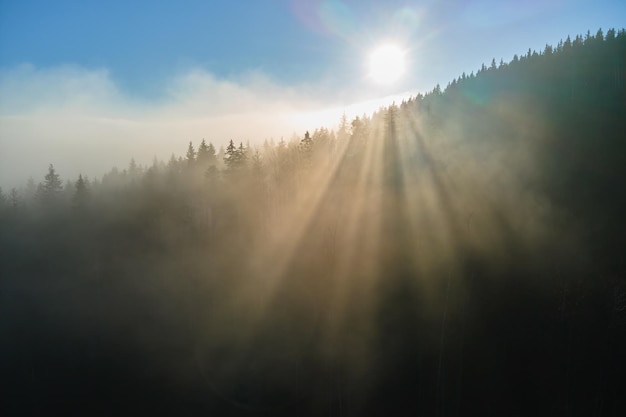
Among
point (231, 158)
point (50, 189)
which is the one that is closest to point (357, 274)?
point (231, 158)

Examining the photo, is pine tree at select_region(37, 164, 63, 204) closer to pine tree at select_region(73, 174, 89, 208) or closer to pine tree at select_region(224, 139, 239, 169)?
pine tree at select_region(73, 174, 89, 208)

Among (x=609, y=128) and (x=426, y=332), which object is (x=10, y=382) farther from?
(x=609, y=128)

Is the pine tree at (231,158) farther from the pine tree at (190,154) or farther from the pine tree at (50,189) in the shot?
the pine tree at (50,189)

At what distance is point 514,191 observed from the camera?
4844cm

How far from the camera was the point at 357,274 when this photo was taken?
46.2 m

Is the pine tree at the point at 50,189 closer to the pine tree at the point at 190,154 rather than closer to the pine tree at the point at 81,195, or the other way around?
the pine tree at the point at 81,195

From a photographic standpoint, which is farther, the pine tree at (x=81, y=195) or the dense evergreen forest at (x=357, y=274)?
the pine tree at (x=81, y=195)

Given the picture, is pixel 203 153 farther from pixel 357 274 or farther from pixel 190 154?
pixel 357 274

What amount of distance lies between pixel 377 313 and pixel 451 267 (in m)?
10.1

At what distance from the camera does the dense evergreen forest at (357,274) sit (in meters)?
39.0

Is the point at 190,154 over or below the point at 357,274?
over

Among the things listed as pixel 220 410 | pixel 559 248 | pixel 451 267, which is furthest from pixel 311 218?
pixel 559 248

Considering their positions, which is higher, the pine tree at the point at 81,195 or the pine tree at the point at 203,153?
the pine tree at the point at 203,153

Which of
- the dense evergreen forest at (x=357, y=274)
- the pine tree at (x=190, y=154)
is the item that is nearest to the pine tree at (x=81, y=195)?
the dense evergreen forest at (x=357, y=274)
